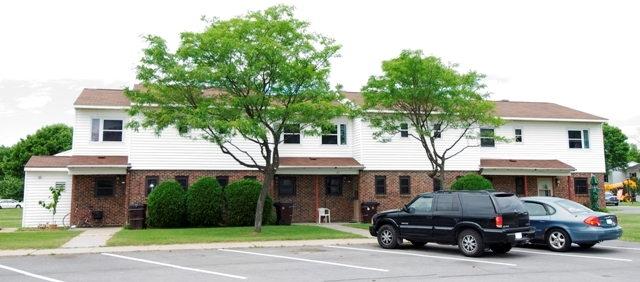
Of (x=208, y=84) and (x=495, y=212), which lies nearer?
(x=495, y=212)

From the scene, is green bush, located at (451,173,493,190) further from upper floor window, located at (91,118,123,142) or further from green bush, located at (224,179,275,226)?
upper floor window, located at (91,118,123,142)

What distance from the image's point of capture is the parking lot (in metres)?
9.41

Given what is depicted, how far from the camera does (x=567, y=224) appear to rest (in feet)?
42.8

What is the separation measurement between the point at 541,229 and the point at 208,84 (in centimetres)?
1116

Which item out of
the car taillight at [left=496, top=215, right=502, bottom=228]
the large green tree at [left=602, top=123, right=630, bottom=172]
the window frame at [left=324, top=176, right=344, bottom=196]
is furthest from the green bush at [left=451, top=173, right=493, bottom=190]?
the large green tree at [left=602, top=123, right=630, bottom=172]

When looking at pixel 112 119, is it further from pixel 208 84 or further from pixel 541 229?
pixel 541 229

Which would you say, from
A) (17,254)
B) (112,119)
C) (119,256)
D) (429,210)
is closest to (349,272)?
(429,210)

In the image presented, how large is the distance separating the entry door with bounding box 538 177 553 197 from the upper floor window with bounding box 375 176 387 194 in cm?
873

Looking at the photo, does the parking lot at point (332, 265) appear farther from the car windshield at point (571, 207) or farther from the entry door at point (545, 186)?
the entry door at point (545, 186)

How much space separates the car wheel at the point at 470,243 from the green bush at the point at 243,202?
11.3 metres

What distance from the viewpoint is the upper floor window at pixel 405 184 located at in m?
25.2

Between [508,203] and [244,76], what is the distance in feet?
29.9

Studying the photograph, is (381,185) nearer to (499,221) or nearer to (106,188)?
(106,188)

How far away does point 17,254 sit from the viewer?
12953mm
